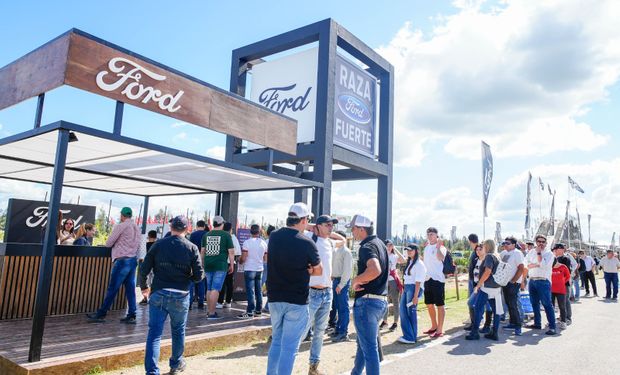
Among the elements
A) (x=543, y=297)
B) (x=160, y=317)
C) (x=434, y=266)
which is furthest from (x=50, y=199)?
(x=543, y=297)

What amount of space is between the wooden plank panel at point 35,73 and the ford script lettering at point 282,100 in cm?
859

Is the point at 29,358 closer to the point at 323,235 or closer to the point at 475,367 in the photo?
the point at 323,235

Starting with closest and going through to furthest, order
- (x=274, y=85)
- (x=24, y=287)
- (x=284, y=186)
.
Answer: (x=24, y=287), (x=284, y=186), (x=274, y=85)

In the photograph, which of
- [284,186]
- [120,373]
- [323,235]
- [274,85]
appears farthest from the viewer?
[274,85]

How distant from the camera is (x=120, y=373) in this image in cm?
467

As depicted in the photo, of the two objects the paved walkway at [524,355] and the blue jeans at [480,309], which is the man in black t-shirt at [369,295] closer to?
the paved walkway at [524,355]

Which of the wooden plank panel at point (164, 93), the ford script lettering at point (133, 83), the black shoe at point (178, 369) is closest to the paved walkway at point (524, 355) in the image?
the black shoe at point (178, 369)

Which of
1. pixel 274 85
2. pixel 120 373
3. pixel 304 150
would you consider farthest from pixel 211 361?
pixel 274 85

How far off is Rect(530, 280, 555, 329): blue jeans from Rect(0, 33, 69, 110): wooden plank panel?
9052 mm

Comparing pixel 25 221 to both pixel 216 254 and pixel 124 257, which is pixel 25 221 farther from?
pixel 216 254

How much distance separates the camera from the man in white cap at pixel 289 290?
379 centimetres

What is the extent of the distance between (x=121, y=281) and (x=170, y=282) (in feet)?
8.38

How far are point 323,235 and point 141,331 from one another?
3.29m

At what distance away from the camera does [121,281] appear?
645 cm
